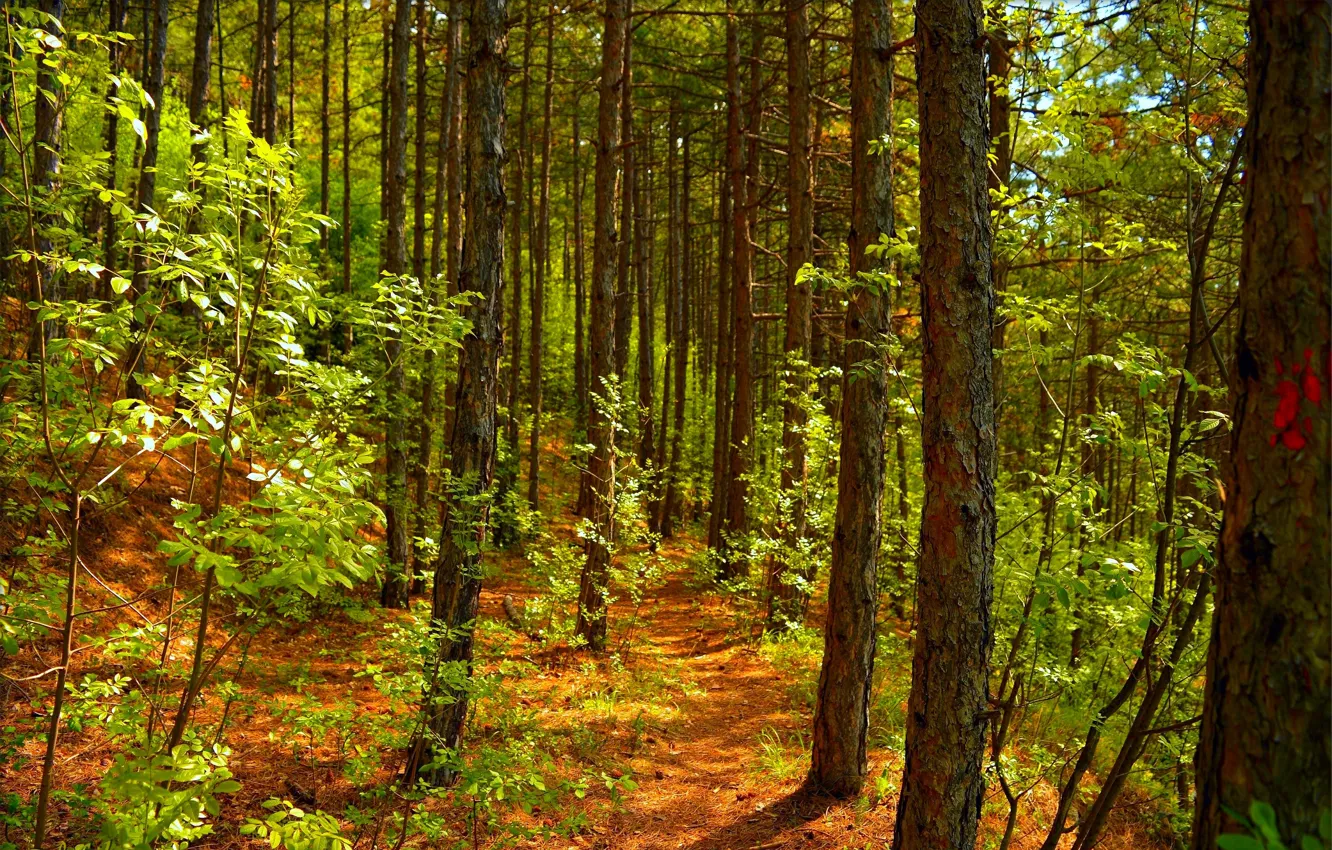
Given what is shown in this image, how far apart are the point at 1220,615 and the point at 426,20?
13.9 m

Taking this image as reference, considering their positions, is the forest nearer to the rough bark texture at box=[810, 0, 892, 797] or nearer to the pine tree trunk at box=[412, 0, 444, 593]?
the rough bark texture at box=[810, 0, 892, 797]

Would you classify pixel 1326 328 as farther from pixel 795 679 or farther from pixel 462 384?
pixel 795 679

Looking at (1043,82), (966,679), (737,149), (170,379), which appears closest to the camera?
(170,379)

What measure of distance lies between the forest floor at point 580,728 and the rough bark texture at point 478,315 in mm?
315

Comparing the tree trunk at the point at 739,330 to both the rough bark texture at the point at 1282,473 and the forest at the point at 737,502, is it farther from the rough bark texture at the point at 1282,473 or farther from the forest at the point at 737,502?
the rough bark texture at the point at 1282,473

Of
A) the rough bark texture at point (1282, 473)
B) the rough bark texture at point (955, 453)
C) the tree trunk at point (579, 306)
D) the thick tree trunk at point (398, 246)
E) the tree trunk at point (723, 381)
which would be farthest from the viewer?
the tree trunk at point (579, 306)

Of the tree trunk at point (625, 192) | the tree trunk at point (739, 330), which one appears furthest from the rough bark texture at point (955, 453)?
the tree trunk at point (739, 330)

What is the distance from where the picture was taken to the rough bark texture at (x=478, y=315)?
5059 millimetres

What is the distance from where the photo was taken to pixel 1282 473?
1.50 m

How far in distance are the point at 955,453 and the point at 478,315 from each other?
11.0ft

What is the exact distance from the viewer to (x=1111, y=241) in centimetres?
434

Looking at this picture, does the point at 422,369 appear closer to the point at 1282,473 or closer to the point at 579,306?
the point at 1282,473

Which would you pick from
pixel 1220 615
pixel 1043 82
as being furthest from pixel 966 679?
pixel 1043 82

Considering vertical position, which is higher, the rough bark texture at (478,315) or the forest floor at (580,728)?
the rough bark texture at (478,315)
